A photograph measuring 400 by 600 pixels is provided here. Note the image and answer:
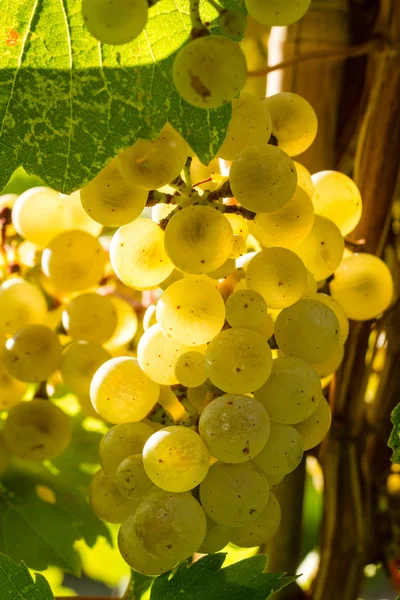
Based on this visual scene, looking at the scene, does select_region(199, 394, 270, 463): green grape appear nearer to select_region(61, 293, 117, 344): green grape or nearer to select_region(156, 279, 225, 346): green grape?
select_region(156, 279, 225, 346): green grape

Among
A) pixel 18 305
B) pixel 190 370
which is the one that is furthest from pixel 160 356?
pixel 18 305

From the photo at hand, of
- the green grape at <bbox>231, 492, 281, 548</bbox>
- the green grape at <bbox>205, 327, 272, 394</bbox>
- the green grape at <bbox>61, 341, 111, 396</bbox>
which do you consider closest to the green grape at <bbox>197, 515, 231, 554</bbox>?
the green grape at <bbox>231, 492, 281, 548</bbox>

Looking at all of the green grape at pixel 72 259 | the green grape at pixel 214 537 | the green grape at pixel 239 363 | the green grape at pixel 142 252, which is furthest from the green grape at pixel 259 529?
the green grape at pixel 72 259

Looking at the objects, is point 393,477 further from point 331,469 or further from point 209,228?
point 209,228

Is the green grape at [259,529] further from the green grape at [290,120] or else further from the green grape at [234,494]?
the green grape at [290,120]

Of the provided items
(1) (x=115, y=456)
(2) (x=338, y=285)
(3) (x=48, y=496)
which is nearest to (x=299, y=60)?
(2) (x=338, y=285)
